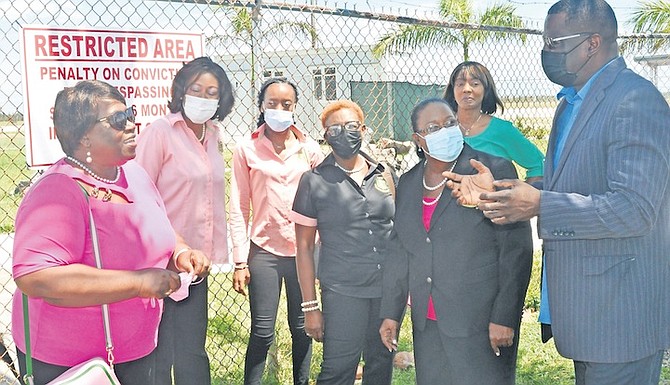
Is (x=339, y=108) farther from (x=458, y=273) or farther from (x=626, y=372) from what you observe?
(x=626, y=372)

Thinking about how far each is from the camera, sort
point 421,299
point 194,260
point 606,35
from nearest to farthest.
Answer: point 606,35 < point 194,260 < point 421,299

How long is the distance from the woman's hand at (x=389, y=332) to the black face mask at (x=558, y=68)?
139cm

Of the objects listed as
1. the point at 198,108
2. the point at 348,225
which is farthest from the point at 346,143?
the point at 198,108

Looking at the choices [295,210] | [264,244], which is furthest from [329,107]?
[264,244]

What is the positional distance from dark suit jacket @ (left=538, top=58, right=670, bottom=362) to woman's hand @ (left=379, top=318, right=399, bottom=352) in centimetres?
93

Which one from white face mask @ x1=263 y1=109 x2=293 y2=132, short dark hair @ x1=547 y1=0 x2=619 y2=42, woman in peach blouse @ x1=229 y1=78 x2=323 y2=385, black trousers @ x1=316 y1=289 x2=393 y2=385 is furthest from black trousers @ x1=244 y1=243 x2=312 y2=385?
short dark hair @ x1=547 y1=0 x2=619 y2=42

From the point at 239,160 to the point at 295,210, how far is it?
642 mm

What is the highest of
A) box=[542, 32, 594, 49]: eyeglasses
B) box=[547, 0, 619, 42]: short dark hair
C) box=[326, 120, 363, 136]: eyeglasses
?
box=[547, 0, 619, 42]: short dark hair

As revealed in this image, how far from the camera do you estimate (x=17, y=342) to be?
2580 millimetres

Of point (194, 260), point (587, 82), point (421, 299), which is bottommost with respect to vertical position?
point (421, 299)

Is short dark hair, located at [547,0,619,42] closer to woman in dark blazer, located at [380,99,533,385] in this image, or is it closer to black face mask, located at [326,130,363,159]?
woman in dark blazer, located at [380,99,533,385]

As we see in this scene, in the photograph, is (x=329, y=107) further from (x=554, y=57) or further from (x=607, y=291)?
(x=607, y=291)

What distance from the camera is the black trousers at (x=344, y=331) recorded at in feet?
11.5

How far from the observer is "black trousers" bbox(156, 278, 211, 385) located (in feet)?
11.6
